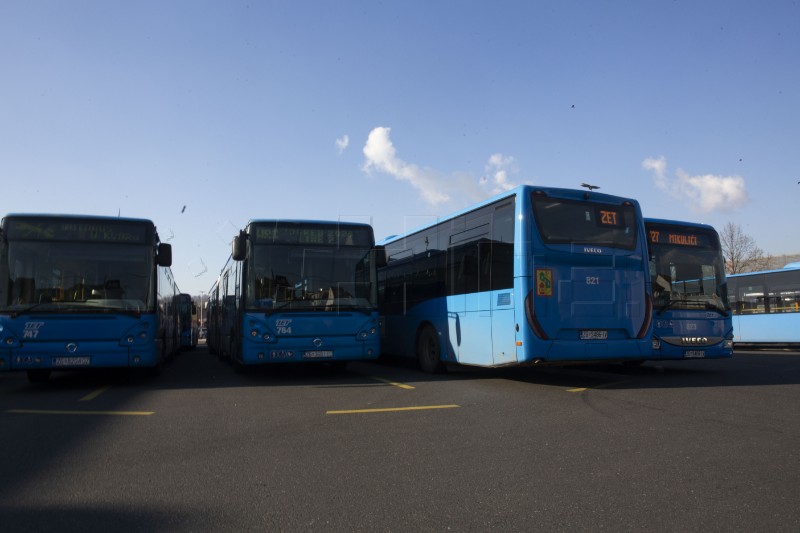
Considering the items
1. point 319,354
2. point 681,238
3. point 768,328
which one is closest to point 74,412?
point 319,354

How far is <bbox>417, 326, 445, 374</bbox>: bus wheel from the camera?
13352mm

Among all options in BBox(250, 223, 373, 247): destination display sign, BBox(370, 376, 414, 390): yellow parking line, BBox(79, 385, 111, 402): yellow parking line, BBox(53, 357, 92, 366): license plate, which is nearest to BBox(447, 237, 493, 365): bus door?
BBox(370, 376, 414, 390): yellow parking line

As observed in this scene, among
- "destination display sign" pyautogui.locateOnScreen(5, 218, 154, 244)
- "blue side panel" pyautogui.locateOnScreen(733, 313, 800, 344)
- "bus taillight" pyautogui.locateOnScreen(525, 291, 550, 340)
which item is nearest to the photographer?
"bus taillight" pyautogui.locateOnScreen(525, 291, 550, 340)

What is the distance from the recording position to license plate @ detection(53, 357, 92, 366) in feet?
34.4

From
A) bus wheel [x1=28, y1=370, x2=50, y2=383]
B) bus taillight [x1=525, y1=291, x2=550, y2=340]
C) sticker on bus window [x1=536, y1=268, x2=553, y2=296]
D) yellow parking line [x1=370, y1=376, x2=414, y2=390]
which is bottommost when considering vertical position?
yellow parking line [x1=370, y1=376, x2=414, y2=390]

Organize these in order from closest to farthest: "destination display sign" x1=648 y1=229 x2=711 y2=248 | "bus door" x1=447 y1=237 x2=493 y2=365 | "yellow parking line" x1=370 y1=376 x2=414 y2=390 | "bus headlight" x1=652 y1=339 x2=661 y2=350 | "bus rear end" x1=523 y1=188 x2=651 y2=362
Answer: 1. "bus rear end" x1=523 y1=188 x2=651 y2=362
2. "yellow parking line" x1=370 y1=376 x2=414 y2=390
3. "bus door" x1=447 y1=237 x2=493 y2=365
4. "bus headlight" x1=652 y1=339 x2=661 y2=350
5. "destination display sign" x1=648 y1=229 x2=711 y2=248

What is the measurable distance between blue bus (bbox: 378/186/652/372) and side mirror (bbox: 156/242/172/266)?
18.7 ft

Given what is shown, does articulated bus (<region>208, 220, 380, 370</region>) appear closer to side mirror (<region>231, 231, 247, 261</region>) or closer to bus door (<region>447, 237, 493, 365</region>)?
side mirror (<region>231, 231, 247, 261</region>)

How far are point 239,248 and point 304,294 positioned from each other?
1.54 meters

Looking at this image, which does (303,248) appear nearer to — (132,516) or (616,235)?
(616,235)

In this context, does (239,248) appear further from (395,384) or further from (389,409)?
(389,409)

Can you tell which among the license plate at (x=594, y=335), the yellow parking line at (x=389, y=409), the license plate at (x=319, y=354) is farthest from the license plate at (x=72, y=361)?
the license plate at (x=594, y=335)

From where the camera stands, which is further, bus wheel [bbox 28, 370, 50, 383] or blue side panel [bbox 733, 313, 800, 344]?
blue side panel [bbox 733, 313, 800, 344]

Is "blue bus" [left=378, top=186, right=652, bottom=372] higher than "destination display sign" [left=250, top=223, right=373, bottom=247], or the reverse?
"destination display sign" [left=250, top=223, right=373, bottom=247]
